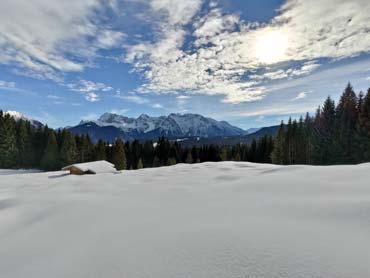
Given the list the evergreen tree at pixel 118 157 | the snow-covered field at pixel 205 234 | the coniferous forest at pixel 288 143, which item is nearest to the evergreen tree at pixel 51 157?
the coniferous forest at pixel 288 143

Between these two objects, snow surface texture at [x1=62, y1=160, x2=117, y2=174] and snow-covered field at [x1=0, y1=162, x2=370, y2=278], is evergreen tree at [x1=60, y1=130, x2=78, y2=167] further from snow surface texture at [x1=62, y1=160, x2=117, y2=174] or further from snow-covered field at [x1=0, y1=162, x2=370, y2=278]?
snow-covered field at [x1=0, y1=162, x2=370, y2=278]

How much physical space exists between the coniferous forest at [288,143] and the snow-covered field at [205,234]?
110 ft

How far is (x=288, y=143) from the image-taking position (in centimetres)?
4291

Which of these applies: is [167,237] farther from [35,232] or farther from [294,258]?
[35,232]

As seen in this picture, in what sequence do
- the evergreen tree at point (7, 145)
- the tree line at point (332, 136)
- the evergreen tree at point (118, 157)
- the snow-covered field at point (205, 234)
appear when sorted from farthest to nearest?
the evergreen tree at point (118, 157) < the evergreen tree at point (7, 145) < the tree line at point (332, 136) < the snow-covered field at point (205, 234)

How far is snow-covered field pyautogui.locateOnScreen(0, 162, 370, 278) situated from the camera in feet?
7.64

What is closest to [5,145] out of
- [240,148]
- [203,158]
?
[203,158]

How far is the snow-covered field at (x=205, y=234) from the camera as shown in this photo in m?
2.33

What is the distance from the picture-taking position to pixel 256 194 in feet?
16.3

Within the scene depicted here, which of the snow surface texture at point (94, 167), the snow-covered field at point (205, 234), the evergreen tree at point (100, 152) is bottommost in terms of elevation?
the snow surface texture at point (94, 167)

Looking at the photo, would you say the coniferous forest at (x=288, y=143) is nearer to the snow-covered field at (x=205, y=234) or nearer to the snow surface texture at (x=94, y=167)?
the snow surface texture at (x=94, y=167)

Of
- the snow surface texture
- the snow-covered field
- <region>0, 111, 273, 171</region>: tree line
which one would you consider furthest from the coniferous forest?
the snow-covered field

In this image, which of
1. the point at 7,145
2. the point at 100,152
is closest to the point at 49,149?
the point at 7,145

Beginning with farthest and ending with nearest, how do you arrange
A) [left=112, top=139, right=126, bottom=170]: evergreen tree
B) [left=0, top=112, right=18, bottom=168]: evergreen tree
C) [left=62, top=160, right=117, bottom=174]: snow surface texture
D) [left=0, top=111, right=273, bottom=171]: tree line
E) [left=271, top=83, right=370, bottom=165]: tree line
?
[left=112, top=139, right=126, bottom=170]: evergreen tree < [left=0, top=111, right=273, bottom=171]: tree line < [left=0, top=112, right=18, bottom=168]: evergreen tree < [left=271, top=83, right=370, bottom=165]: tree line < [left=62, top=160, right=117, bottom=174]: snow surface texture
